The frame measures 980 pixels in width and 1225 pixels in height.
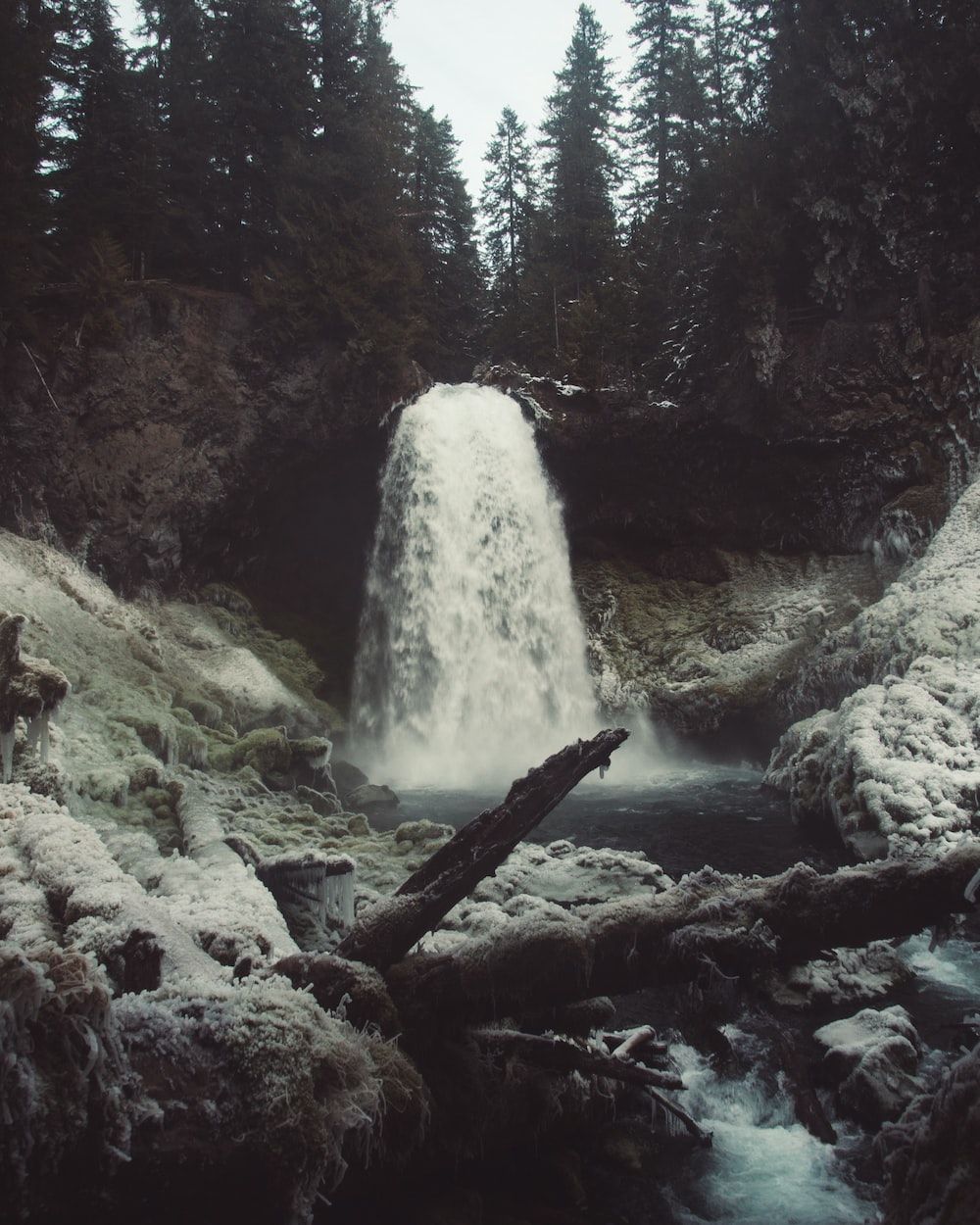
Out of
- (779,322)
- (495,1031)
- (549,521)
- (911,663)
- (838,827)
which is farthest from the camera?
(549,521)

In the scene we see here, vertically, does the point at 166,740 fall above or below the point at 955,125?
below

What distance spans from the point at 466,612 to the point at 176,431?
8512 millimetres

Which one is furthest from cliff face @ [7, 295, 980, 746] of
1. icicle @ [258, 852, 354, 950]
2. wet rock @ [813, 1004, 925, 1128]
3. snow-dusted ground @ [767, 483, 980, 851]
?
wet rock @ [813, 1004, 925, 1128]

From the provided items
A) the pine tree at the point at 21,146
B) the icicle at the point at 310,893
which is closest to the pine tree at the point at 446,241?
the pine tree at the point at 21,146

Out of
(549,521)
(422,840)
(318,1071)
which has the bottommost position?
(422,840)

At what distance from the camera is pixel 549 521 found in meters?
23.0

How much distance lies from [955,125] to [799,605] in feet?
42.4

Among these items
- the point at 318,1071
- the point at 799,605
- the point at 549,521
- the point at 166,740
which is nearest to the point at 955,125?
the point at 799,605

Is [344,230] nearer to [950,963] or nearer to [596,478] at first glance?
[596,478]

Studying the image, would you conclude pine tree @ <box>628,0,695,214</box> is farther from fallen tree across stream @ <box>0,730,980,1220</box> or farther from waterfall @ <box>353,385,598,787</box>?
fallen tree across stream @ <box>0,730,980,1220</box>

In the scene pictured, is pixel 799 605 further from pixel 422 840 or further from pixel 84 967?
pixel 84 967

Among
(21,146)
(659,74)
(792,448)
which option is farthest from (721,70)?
(21,146)

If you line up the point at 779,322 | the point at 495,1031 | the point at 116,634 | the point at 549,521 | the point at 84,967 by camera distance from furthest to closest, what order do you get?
the point at 549,521, the point at 779,322, the point at 116,634, the point at 495,1031, the point at 84,967

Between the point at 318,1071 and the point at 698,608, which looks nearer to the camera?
the point at 318,1071
